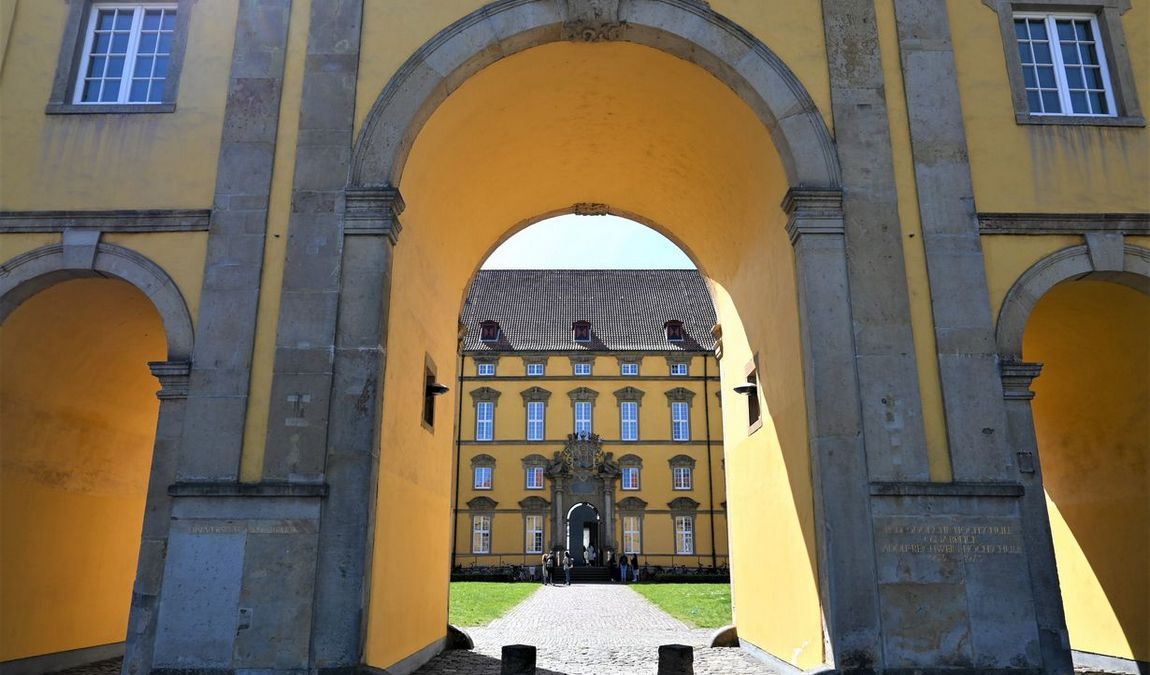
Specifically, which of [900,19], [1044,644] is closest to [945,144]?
[900,19]

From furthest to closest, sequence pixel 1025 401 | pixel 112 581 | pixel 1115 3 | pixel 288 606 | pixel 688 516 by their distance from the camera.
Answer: pixel 688 516
pixel 112 581
pixel 1115 3
pixel 1025 401
pixel 288 606

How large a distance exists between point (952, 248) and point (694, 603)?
16.3 metres

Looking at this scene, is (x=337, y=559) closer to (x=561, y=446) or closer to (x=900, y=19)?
(x=900, y=19)

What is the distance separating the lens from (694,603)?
23.3 meters

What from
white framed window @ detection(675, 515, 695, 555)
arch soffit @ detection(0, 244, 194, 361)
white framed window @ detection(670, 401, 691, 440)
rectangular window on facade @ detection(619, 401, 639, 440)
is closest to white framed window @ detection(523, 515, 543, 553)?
rectangular window on facade @ detection(619, 401, 639, 440)

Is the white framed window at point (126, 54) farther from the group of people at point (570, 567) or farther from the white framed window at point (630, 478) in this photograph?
the white framed window at point (630, 478)

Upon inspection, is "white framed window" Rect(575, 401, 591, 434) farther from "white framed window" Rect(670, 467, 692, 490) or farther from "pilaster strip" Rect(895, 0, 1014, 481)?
"pilaster strip" Rect(895, 0, 1014, 481)

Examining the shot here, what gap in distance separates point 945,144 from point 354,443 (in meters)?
7.58

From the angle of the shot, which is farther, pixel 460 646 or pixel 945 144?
pixel 460 646

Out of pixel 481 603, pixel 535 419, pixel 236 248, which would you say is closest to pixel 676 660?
pixel 236 248

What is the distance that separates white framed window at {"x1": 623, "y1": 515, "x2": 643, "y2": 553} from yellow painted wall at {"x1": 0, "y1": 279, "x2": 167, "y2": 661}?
1338 inches

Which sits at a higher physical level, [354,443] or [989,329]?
[989,329]

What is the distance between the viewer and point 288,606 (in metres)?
8.20

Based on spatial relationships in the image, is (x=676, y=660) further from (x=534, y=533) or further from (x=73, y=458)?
(x=534, y=533)
